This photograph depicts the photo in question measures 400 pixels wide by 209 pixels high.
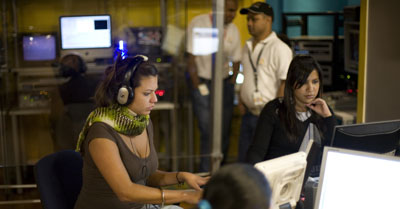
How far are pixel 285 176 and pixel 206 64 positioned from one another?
3452 mm

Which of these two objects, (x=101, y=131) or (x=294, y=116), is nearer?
(x=101, y=131)

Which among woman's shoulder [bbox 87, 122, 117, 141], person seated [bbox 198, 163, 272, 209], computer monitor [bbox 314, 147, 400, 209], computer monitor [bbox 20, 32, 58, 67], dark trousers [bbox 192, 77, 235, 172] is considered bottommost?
dark trousers [bbox 192, 77, 235, 172]

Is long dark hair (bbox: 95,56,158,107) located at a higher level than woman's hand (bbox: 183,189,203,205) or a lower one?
higher

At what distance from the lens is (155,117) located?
5781 mm

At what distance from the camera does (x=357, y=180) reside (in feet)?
7.12

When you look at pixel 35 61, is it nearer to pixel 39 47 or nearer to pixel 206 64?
pixel 39 47

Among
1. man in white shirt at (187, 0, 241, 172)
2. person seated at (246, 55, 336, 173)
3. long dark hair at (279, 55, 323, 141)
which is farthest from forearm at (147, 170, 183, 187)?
man in white shirt at (187, 0, 241, 172)

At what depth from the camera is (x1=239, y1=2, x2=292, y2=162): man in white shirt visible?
5004 millimetres

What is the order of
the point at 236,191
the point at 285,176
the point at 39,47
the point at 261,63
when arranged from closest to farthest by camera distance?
1. the point at 236,191
2. the point at 285,176
3. the point at 261,63
4. the point at 39,47

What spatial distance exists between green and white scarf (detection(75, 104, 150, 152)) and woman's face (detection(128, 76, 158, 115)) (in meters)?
0.03

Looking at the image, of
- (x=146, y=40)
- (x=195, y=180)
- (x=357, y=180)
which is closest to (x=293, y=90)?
(x=195, y=180)

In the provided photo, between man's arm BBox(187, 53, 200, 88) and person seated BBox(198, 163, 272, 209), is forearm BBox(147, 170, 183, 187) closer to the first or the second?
person seated BBox(198, 163, 272, 209)

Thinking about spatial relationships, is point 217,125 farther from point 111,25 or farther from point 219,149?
point 111,25

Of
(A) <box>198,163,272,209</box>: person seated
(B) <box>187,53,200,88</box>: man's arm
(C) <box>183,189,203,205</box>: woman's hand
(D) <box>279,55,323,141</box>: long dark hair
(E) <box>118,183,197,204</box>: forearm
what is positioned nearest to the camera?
(A) <box>198,163,272,209</box>: person seated
